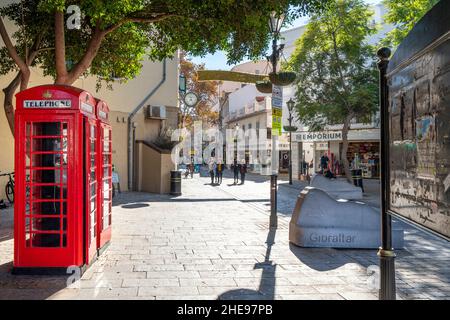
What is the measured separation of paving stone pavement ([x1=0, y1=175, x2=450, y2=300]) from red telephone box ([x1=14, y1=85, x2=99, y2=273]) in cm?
34

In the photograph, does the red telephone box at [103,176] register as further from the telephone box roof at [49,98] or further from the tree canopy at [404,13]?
the tree canopy at [404,13]

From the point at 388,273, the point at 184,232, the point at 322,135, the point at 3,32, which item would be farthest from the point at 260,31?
the point at 322,135

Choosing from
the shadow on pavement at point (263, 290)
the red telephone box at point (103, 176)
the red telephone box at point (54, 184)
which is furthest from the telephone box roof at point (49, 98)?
the shadow on pavement at point (263, 290)

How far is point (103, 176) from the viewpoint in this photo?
24.8 feet

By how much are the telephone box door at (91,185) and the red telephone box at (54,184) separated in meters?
0.01

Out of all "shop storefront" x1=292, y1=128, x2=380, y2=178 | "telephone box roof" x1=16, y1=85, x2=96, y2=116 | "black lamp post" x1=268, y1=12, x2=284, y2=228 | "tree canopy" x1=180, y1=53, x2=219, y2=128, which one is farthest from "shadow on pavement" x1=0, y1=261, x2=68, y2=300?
"tree canopy" x1=180, y1=53, x2=219, y2=128

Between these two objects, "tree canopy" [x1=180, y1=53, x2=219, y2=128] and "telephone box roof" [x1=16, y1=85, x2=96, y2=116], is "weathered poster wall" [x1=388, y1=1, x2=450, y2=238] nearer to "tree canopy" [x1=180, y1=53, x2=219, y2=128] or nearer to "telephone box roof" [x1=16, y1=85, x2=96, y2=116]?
"telephone box roof" [x1=16, y1=85, x2=96, y2=116]

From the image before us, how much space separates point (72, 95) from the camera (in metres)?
5.88

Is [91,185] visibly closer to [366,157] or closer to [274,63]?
[274,63]

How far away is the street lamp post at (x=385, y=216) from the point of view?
160 inches

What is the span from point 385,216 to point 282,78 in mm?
6708

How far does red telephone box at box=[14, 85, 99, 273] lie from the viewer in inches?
232

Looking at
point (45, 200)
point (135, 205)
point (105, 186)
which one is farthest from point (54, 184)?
point (135, 205)
